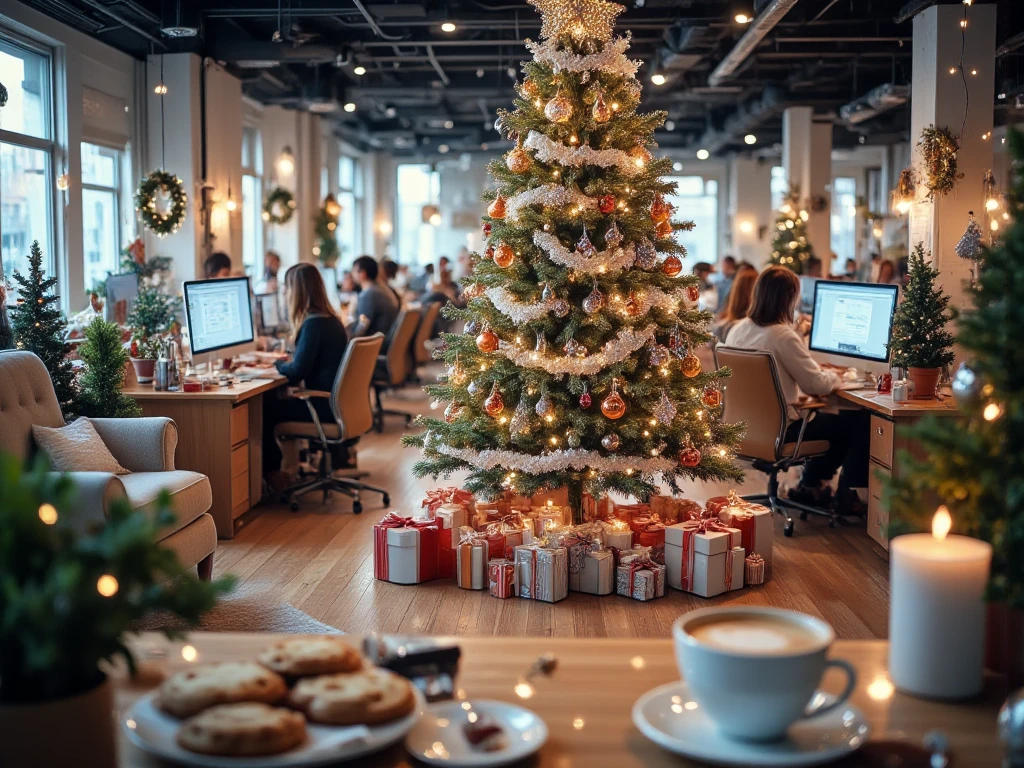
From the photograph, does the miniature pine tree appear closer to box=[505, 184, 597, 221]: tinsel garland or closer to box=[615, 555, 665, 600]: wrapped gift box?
box=[505, 184, 597, 221]: tinsel garland

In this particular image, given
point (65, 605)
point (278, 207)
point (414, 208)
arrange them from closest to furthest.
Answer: point (65, 605)
point (278, 207)
point (414, 208)

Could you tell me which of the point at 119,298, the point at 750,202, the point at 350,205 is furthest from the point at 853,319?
the point at 750,202

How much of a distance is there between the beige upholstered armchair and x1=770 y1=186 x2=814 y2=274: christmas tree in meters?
10.1

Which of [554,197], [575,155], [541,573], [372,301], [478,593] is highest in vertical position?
[575,155]

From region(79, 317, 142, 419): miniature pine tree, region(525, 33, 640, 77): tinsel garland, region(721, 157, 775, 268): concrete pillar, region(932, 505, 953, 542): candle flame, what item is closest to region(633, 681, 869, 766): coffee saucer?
region(932, 505, 953, 542): candle flame

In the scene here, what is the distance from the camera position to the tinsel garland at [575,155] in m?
4.50

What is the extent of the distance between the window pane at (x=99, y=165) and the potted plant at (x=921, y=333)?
6.40 metres

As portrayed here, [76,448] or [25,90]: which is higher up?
[25,90]

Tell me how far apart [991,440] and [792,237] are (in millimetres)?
12752

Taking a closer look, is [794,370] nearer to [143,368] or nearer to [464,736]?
[143,368]

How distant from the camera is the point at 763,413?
5523 millimetres

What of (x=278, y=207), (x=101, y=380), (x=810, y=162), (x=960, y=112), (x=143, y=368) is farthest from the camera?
(x=810, y=162)

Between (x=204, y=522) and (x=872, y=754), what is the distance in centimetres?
365

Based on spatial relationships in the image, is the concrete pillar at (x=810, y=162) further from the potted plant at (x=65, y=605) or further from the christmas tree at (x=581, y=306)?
the potted plant at (x=65, y=605)
